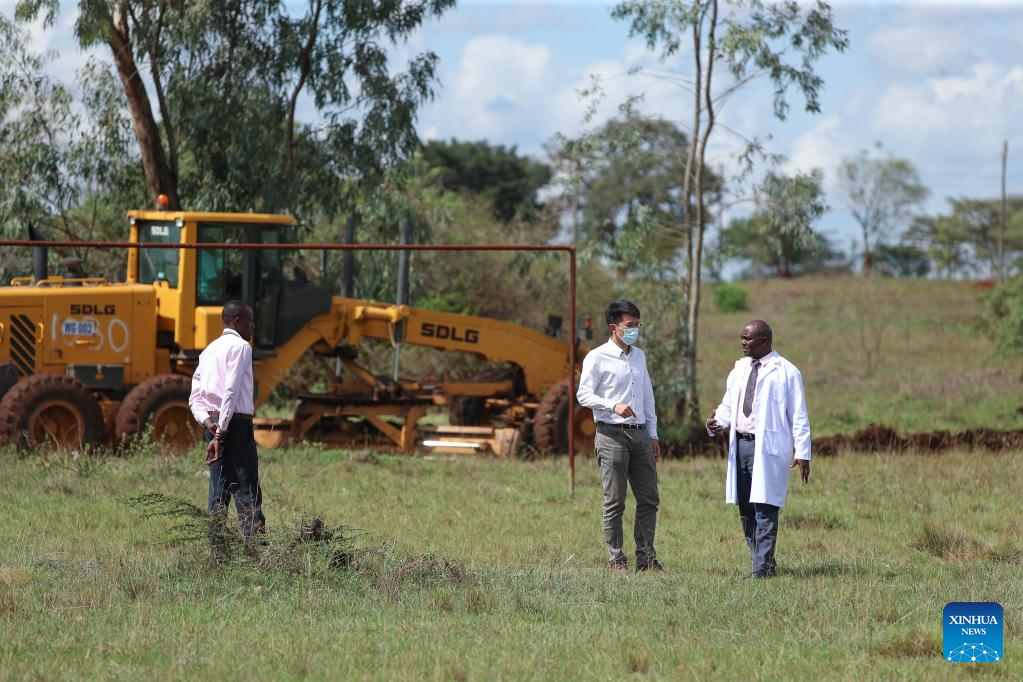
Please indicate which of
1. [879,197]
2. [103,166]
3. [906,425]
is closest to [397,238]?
[103,166]

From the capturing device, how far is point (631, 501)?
13609 millimetres

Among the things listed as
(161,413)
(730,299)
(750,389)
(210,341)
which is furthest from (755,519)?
(730,299)

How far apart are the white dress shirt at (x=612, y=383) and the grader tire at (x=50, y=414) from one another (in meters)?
7.51

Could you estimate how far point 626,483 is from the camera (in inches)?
392

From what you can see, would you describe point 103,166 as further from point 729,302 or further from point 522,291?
point 729,302

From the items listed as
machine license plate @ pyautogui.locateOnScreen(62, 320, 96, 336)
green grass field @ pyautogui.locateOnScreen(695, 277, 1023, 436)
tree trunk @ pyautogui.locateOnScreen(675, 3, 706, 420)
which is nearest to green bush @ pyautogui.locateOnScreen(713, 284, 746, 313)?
green grass field @ pyautogui.locateOnScreen(695, 277, 1023, 436)

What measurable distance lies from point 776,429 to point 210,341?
30.2 feet

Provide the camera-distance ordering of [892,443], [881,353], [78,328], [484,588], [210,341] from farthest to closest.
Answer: [881,353]
[892,443]
[210,341]
[78,328]
[484,588]

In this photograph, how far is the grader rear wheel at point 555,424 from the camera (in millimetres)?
18344

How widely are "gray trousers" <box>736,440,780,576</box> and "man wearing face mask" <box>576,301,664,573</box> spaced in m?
0.62

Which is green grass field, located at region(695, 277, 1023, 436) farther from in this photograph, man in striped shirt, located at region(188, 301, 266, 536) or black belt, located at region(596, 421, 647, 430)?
man in striped shirt, located at region(188, 301, 266, 536)

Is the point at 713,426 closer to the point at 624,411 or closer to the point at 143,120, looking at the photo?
the point at 624,411

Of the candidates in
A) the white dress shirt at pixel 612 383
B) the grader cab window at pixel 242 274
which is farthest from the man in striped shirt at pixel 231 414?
the grader cab window at pixel 242 274

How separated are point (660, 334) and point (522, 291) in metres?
8.39
